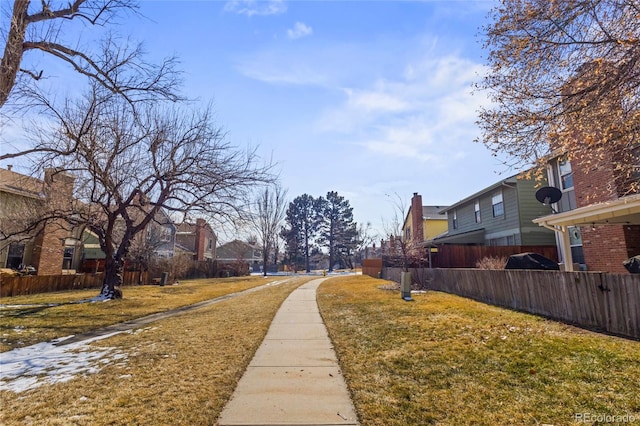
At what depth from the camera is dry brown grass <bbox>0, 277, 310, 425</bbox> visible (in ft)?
10.9

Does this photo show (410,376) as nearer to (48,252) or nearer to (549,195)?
(549,195)

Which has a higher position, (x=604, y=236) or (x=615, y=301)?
(x=604, y=236)

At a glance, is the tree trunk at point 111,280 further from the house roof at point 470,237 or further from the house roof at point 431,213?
the house roof at point 431,213

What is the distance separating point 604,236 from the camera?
10883 millimetres

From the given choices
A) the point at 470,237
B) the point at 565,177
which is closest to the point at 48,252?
the point at 470,237

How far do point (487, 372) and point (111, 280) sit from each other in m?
14.1

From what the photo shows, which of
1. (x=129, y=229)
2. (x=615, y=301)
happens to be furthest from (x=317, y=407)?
(x=129, y=229)

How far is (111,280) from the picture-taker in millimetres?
13609

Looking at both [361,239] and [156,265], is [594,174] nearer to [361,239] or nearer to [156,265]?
[156,265]

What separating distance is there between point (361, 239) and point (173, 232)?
1459 inches

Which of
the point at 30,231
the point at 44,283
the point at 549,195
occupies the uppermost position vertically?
the point at 549,195

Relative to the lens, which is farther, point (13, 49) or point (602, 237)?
point (602, 237)

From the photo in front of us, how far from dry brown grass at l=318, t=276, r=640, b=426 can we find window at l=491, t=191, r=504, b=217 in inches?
538

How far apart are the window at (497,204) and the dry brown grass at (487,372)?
44.8 feet
